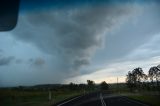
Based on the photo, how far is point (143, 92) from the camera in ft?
20.3

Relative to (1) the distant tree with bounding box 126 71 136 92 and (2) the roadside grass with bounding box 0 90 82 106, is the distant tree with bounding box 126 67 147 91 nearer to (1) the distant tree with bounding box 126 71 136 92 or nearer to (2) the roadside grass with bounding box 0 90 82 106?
(1) the distant tree with bounding box 126 71 136 92

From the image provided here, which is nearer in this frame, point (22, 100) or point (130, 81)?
point (130, 81)

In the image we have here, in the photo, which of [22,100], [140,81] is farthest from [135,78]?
[22,100]

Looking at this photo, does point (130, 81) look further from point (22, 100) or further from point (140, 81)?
point (22, 100)

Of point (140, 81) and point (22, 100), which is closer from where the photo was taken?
point (140, 81)

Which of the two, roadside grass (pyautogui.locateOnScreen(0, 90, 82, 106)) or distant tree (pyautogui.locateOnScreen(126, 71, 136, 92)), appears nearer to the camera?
distant tree (pyautogui.locateOnScreen(126, 71, 136, 92))

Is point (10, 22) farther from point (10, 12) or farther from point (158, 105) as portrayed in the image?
point (158, 105)

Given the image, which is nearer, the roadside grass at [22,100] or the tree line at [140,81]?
the tree line at [140,81]

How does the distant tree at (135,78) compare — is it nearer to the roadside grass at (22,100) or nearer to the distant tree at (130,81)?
the distant tree at (130,81)

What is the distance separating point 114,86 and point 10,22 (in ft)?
11.9

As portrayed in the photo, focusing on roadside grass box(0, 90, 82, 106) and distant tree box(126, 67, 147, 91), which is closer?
distant tree box(126, 67, 147, 91)

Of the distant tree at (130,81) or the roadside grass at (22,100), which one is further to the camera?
the roadside grass at (22,100)

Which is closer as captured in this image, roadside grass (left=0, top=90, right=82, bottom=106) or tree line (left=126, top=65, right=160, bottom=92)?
tree line (left=126, top=65, right=160, bottom=92)

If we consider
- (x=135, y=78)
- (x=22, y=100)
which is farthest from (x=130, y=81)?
(x=22, y=100)
